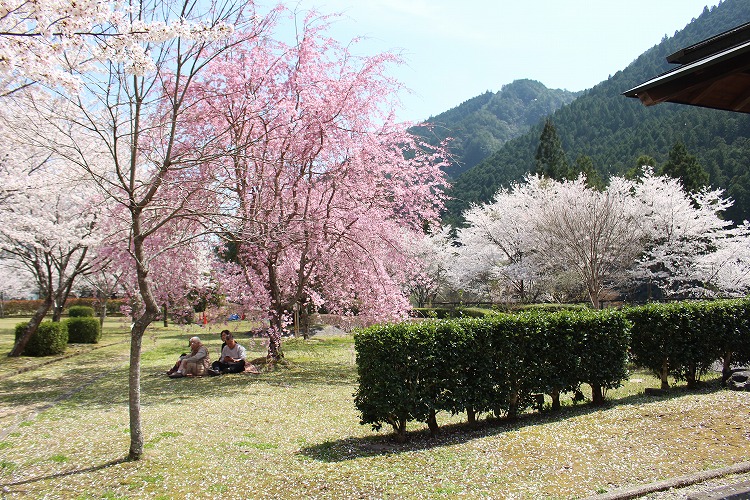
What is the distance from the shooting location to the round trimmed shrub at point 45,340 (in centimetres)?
1451

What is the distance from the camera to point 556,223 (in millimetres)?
20812

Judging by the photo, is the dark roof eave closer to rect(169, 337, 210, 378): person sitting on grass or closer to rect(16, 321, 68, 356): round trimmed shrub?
rect(169, 337, 210, 378): person sitting on grass

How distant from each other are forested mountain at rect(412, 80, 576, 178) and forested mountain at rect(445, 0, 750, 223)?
75.1 ft

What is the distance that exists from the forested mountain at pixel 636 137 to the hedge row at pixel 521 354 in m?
28.4

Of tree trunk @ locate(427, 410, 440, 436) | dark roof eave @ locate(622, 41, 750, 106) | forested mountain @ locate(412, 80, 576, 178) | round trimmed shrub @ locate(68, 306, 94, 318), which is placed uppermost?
forested mountain @ locate(412, 80, 576, 178)

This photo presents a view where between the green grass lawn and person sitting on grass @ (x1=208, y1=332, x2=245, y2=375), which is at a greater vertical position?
person sitting on grass @ (x1=208, y1=332, x2=245, y2=375)

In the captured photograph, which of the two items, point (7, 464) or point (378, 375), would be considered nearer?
point (7, 464)

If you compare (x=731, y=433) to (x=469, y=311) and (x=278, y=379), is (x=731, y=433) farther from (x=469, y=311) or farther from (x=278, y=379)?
(x=469, y=311)

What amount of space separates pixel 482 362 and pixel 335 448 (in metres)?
1.93

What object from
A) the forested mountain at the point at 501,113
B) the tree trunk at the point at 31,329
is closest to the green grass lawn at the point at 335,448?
the tree trunk at the point at 31,329

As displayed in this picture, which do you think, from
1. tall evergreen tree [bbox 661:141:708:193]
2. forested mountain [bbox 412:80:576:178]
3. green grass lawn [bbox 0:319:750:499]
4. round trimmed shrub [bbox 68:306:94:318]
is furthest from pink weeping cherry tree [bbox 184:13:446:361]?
forested mountain [bbox 412:80:576:178]

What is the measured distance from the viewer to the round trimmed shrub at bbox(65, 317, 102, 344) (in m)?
18.6

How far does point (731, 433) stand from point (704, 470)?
127 centimetres

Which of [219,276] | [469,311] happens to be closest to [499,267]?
[469,311]
